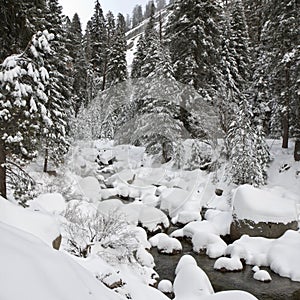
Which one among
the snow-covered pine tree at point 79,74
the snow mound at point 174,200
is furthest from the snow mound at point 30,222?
the snow-covered pine tree at point 79,74

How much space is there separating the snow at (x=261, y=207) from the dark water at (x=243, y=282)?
2945 mm

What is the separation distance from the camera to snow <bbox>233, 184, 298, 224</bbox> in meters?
15.6

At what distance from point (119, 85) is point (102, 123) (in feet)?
15.9

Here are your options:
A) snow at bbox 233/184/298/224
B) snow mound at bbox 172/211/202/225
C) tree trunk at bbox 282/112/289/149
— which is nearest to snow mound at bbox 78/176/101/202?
snow mound at bbox 172/211/202/225

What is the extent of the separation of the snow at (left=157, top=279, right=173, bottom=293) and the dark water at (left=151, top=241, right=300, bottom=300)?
0.75 m

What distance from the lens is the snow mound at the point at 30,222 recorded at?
25.5 ft

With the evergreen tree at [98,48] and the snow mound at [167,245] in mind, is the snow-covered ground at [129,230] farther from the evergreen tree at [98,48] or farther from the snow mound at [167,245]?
the evergreen tree at [98,48]

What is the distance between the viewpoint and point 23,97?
30.4 ft

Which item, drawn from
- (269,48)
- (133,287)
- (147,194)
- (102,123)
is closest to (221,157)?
(147,194)

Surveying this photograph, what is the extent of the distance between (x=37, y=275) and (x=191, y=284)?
8106mm

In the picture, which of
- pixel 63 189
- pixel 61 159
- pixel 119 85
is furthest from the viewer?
pixel 119 85

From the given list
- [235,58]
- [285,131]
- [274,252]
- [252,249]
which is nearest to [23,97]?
[252,249]

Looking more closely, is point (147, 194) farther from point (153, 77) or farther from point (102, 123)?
point (102, 123)

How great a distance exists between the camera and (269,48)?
22.3m
